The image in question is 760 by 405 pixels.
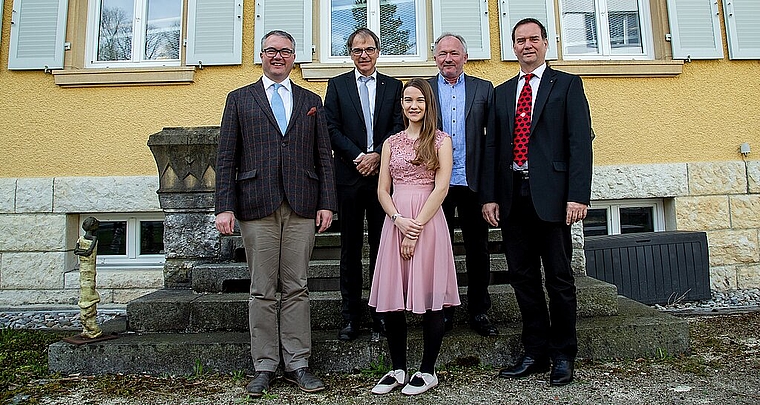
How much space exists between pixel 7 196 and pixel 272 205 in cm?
427

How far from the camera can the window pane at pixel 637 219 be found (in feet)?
19.4

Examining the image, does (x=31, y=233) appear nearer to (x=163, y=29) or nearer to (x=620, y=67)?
(x=163, y=29)

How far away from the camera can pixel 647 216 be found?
19.4 feet

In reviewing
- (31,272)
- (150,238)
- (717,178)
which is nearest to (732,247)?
(717,178)

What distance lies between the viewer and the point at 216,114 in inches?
222

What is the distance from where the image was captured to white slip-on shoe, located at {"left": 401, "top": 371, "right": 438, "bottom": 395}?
2.70 meters

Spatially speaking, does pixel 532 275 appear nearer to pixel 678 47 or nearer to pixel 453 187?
pixel 453 187

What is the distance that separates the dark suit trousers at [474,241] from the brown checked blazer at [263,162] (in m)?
0.75

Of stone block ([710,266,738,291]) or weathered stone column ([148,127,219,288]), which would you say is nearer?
weathered stone column ([148,127,219,288])

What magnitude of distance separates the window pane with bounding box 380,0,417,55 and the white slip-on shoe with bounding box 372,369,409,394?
414cm

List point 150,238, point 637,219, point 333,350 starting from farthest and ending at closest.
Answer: point 637,219, point 150,238, point 333,350

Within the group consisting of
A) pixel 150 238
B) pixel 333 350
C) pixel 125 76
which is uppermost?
pixel 125 76

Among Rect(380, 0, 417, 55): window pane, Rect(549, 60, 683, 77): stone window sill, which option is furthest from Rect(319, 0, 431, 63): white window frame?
Rect(549, 60, 683, 77): stone window sill

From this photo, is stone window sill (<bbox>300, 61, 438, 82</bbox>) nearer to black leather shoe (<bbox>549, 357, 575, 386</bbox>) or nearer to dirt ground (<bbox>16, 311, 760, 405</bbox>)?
dirt ground (<bbox>16, 311, 760, 405</bbox>)
